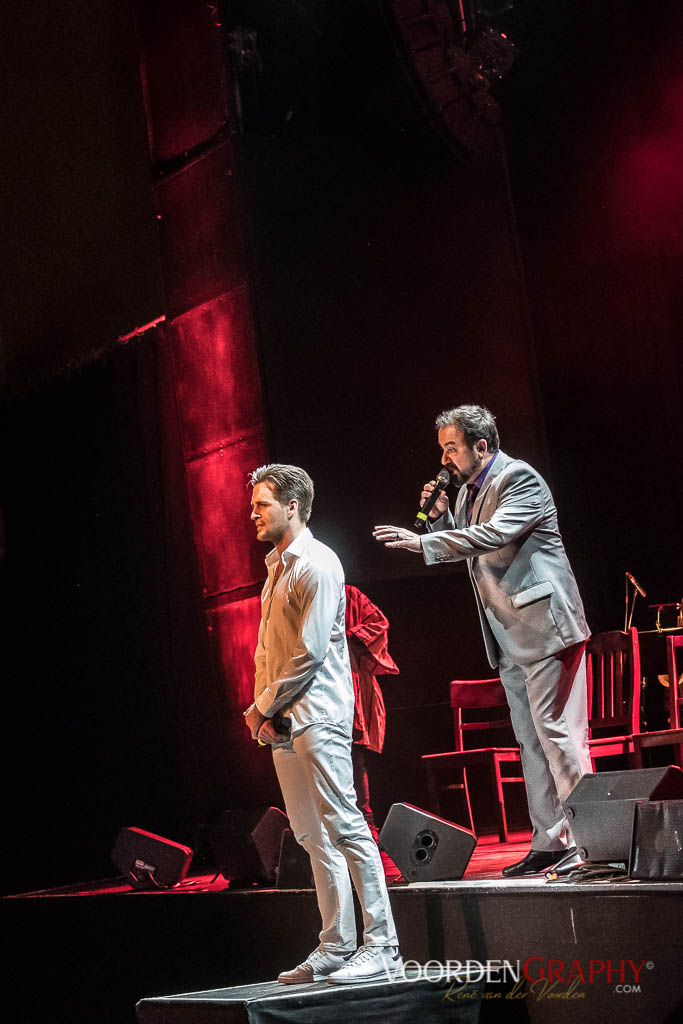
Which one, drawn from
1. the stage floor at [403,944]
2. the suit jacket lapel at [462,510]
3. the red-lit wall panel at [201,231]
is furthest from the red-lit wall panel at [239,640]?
the suit jacket lapel at [462,510]

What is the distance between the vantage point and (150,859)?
512cm

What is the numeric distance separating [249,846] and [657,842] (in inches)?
80.2

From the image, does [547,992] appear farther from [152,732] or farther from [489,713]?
[152,732]

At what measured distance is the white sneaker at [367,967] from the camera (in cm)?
301

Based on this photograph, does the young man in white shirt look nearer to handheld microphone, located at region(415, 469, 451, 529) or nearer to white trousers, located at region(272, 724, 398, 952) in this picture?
white trousers, located at region(272, 724, 398, 952)

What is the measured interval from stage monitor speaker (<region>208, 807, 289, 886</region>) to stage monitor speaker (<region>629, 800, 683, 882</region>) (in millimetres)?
1902

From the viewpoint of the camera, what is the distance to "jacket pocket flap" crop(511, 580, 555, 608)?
357 centimetres

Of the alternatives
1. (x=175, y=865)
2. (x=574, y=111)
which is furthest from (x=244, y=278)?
(x=175, y=865)

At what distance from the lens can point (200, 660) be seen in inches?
259

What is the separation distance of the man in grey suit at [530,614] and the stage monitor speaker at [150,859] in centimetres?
198

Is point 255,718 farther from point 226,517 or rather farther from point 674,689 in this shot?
point 226,517

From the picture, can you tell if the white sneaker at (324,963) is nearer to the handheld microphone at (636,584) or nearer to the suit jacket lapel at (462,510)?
the suit jacket lapel at (462,510)

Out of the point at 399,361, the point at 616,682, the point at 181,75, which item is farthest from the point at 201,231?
the point at 616,682

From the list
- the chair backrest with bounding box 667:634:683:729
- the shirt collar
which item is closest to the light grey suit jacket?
the shirt collar
